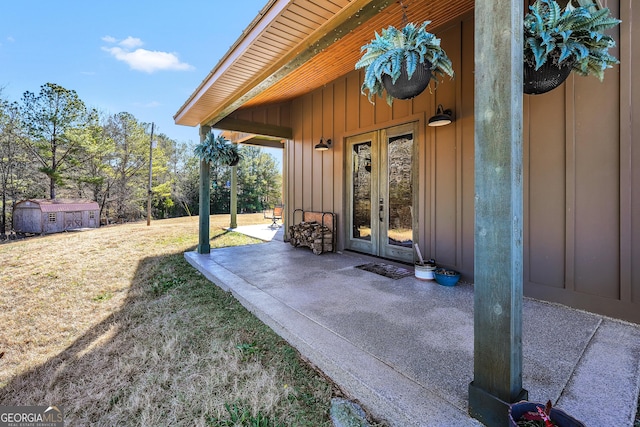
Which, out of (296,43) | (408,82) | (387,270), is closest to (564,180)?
(408,82)

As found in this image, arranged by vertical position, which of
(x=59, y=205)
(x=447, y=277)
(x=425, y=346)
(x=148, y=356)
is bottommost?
(x=148, y=356)

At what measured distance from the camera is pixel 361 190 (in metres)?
4.87

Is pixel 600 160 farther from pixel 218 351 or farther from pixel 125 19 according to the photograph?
pixel 125 19

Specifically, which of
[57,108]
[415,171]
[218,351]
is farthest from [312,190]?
[57,108]

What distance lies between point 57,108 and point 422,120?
60.6 feet

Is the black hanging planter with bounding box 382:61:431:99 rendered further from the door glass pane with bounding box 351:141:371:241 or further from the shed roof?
the shed roof

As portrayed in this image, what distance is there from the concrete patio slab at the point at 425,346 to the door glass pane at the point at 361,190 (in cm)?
149

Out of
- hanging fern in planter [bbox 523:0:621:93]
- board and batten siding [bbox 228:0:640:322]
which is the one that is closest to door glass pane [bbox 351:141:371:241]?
board and batten siding [bbox 228:0:640:322]

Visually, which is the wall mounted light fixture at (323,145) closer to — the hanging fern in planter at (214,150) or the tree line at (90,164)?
the hanging fern in planter at (214,150)

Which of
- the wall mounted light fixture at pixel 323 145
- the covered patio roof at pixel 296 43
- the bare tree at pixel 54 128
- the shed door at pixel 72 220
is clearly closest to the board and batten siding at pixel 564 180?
the covered patio roof at pixel 296 43

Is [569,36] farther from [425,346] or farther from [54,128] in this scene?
[54,128]

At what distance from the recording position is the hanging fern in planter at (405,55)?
1.98 metres

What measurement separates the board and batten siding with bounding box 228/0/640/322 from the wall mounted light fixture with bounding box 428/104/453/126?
102mm

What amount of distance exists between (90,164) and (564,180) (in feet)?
67.9
